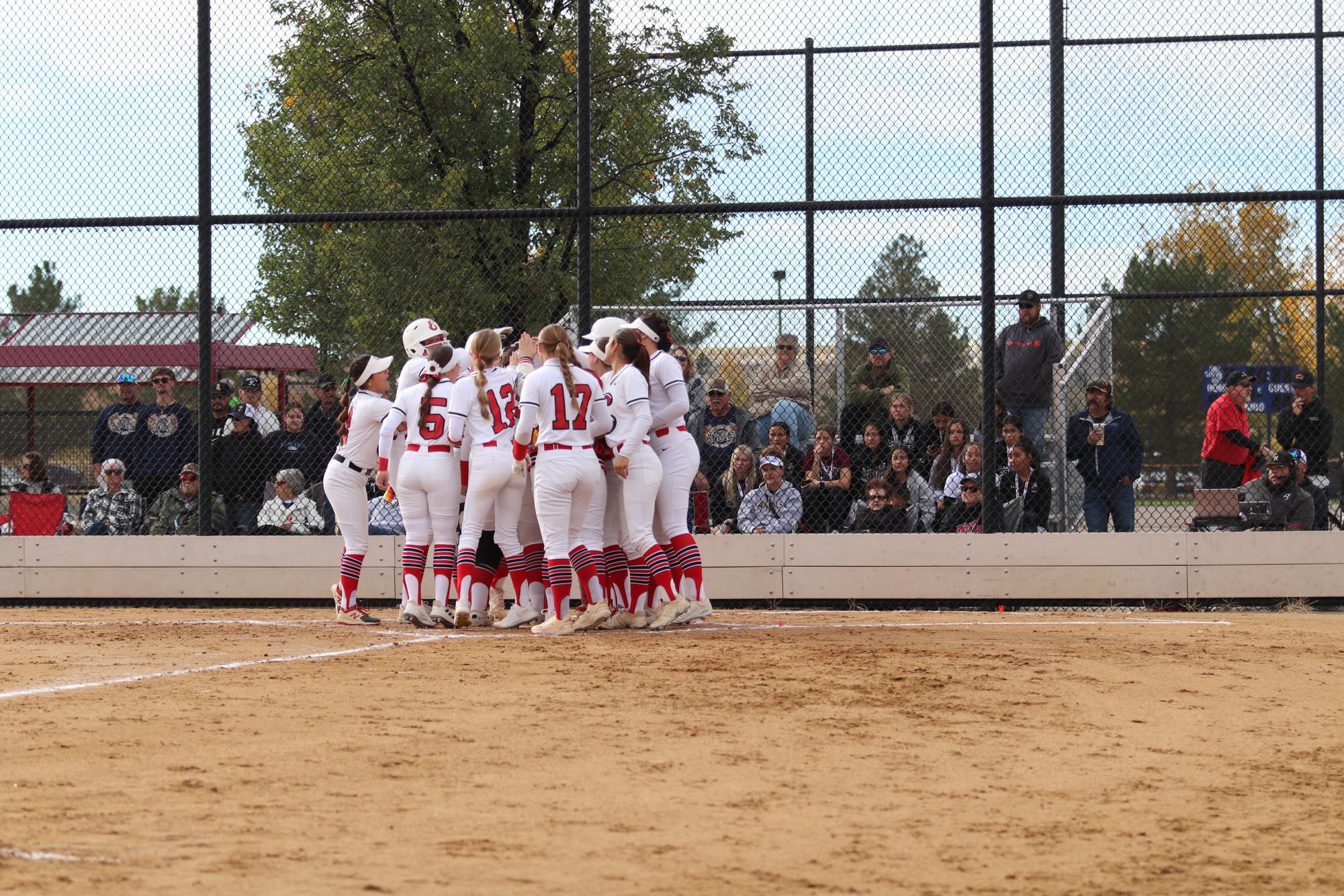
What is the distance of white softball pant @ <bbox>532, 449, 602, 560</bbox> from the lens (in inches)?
372

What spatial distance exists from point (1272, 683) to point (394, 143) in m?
13.3

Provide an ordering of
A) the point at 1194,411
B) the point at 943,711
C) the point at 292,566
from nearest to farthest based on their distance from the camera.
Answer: the point at 943,711 → the point at 292,566 → the point at 1194,411

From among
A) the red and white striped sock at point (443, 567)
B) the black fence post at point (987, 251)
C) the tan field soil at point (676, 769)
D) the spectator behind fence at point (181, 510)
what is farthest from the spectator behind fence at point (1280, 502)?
the spectator behind fence at point (181, 510)

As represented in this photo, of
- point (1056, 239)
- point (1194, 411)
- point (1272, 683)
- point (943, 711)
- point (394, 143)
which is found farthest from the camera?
point (1194, 411)

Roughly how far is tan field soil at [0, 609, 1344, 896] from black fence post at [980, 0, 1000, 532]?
2925 mm

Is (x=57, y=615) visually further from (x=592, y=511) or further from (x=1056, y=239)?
(x=1056, y=239)

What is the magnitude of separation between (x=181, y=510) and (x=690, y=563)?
197 inches

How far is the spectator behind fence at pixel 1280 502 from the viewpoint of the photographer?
12.1 meters

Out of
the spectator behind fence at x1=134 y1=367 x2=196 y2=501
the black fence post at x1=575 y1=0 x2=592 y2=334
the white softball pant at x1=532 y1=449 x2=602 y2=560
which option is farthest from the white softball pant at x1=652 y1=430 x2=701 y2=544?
the spectator behind fence at x1=134 y1=367 x2=196 y2=501

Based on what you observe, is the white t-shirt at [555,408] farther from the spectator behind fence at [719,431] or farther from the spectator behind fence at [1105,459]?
the spectator behind fence at [1105,459]

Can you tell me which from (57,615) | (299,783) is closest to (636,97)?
(57,615)

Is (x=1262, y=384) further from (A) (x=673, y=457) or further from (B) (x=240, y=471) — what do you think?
(B) (x=240, y=471)

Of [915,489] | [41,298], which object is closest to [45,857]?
[915,489]

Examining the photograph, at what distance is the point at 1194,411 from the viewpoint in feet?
94.7
